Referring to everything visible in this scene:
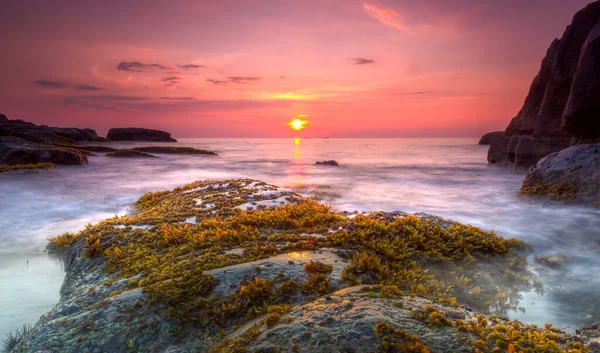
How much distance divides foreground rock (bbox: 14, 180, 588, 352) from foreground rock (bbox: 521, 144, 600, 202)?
845 cm

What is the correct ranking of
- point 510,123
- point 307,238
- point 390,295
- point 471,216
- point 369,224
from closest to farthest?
point 390,295 < point 307,238 < point 369,224 < point 471,216 < point 510,123

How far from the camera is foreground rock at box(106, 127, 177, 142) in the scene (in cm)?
9362

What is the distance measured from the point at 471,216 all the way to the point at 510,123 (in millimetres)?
22693

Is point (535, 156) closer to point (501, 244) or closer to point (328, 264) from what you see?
point (501, 244)

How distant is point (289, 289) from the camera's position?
357 cm

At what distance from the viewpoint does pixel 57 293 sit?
571 cm

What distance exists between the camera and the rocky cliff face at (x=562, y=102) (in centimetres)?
1628

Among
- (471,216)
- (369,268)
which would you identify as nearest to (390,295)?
(369,268)

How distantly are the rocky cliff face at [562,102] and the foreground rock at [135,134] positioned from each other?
91849mm

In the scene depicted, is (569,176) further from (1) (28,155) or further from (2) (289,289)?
(1) (28,155)

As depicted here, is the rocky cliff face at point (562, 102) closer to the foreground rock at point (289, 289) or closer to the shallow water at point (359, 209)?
the shallow water at point (359, 209)

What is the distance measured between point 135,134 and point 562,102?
98.3 metres

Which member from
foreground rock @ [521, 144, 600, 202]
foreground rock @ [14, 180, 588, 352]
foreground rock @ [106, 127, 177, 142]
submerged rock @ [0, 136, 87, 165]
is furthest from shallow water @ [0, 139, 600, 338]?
foreground rock @ [106, 127, 177, 142]

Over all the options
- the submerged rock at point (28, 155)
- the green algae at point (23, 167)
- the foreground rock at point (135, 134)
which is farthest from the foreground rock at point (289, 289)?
the foreground rock at point (135, 134)
